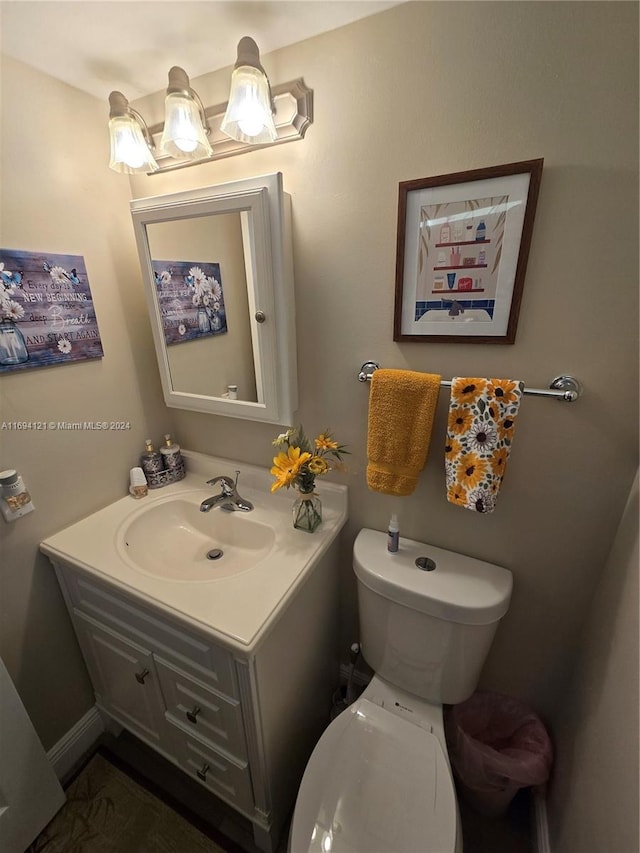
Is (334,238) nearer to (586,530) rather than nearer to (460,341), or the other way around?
(460,341)

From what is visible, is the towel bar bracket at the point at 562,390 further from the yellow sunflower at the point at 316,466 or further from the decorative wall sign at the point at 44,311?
the decorative wall sign at the point at 44,311

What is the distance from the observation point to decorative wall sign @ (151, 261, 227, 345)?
1040 mm

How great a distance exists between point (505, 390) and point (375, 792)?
1009 mm

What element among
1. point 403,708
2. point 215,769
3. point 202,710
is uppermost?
point 202,710

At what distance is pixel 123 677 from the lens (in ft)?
3.53

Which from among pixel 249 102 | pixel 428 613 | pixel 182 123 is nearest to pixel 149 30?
pixel 182 123

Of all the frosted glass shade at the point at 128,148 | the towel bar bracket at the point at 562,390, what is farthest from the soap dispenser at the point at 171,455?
the towel bar bracket at the point at 562,390

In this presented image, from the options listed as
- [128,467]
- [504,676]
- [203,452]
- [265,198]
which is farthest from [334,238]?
[504,676]

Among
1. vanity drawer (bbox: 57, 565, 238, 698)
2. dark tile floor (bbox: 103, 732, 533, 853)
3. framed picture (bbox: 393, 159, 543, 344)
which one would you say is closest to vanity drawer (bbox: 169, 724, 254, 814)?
dark tile floor (bbox: 103, 732, 533, 853)

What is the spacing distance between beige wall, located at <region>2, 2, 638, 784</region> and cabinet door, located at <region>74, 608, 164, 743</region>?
0.11 metres

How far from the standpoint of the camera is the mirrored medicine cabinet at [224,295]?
35.0 inches

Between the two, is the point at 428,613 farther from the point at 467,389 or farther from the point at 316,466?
the point at 467,389

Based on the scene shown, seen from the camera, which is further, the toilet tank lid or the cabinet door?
the cabinet door

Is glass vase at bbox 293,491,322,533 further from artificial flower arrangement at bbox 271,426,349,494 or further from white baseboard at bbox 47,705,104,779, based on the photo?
white baseboard at bbox 47,705,104,779
